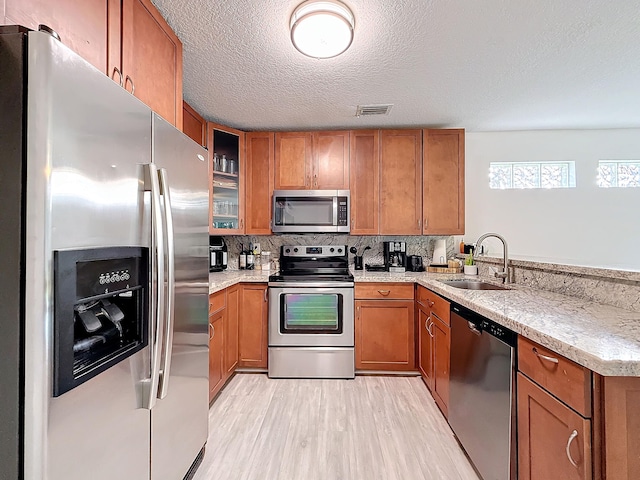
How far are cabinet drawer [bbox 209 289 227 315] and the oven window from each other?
1.72 ft

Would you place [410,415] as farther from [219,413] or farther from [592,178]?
[592,178]

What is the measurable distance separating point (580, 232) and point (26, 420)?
435 cm

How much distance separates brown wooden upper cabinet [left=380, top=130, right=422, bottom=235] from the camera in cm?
303

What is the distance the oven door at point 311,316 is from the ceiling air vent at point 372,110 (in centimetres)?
161

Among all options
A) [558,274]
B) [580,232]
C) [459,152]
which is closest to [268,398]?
[558,274]

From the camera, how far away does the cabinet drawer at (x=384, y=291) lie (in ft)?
8.87

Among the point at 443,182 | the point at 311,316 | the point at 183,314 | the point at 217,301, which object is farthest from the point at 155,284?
the point at 443,182

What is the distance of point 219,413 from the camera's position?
213cm

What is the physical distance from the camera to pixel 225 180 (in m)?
3.01

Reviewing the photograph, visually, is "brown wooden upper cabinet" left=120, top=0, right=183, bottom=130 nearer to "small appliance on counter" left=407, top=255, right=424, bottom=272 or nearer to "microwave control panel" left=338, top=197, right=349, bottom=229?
"microwave control panel" left=338, top=197, right=349, bottom=229

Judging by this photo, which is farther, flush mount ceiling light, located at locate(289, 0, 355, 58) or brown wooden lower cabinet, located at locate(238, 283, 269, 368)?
brown wooden lower cabinet, located at locate(238, 283, 269, 368)

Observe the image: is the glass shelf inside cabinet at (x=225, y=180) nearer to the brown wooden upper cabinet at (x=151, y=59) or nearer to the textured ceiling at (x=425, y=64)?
the textured ceiling at (x=425, y=64)

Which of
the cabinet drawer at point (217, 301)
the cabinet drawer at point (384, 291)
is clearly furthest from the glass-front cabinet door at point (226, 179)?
the cabinet drawer at point (384, 291)

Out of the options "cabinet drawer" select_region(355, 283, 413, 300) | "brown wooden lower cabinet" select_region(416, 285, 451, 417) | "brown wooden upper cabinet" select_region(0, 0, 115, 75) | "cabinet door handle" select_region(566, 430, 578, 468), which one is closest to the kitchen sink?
"brown wooden lower cabinet" select_region(416, 285, 451, 417)
